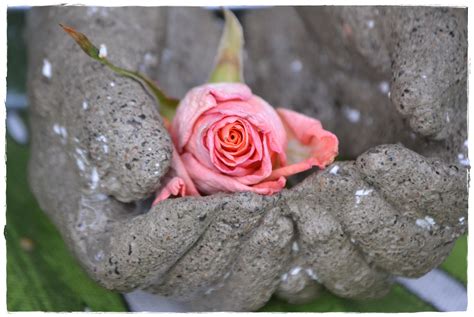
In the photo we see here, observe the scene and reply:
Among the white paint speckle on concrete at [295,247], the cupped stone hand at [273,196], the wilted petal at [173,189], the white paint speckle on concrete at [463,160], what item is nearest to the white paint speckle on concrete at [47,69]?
the cupped stone hand at [273,196]

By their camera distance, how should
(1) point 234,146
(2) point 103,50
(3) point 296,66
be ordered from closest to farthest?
(1) point 234,146 < (2) point 103,50 < (3) point 296,66

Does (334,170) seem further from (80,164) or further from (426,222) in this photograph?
(80,164)

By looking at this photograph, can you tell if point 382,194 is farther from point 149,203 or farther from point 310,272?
point 149,203

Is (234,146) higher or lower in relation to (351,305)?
higher

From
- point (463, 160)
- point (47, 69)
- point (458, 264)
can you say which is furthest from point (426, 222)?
point (47, 69)

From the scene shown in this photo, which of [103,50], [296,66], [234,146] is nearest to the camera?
[234,146]
